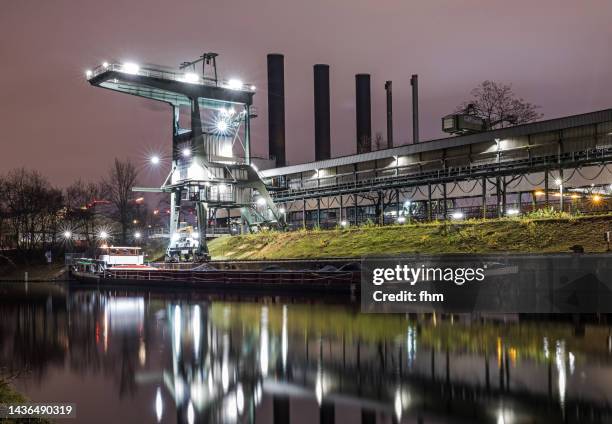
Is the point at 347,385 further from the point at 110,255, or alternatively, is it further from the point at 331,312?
the point at 110,255

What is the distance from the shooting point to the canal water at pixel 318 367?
561 inches

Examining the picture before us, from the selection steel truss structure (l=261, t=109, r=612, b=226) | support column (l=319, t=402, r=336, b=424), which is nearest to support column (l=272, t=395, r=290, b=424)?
support column (l=319, t=402, r=336, b=424)

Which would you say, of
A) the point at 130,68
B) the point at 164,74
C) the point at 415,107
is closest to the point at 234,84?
the point at 164,74

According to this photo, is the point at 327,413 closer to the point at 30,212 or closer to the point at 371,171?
the point at 371,171

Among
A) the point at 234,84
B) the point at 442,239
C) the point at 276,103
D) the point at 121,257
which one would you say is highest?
the point at 276,103

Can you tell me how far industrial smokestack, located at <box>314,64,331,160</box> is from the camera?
93562 mm

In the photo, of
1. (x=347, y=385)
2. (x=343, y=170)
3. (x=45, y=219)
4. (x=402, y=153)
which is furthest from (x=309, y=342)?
(x=45, y=219)

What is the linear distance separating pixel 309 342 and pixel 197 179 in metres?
43.2

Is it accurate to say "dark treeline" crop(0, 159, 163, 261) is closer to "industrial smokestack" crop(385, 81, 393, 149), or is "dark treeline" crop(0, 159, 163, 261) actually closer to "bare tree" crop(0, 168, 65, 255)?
"bare tree" crop(0, 168, 65, 255)

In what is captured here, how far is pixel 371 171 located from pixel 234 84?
16.7 m

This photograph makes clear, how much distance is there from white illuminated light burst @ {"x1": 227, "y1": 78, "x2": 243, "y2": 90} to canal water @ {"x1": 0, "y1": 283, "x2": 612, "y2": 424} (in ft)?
129

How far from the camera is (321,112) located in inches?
3708

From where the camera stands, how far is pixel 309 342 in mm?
22703

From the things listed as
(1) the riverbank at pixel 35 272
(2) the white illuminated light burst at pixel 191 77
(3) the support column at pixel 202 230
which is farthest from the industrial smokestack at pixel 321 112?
(1) the riverbank at pixel 35 272
